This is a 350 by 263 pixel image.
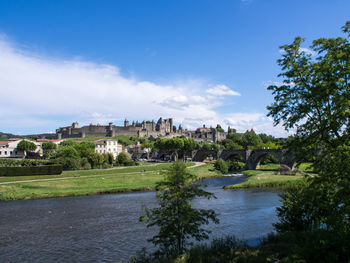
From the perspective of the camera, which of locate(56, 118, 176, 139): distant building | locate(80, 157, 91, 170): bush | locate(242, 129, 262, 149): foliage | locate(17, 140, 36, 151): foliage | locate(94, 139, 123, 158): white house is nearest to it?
locate(80, 157, 91, 170): bush

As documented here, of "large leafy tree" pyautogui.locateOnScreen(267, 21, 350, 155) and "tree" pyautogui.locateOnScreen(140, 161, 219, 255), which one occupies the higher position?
"large leafy tree" pyautogui.locateOnScreen(267, 21, 350, 155)

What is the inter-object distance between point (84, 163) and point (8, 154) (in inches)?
1646

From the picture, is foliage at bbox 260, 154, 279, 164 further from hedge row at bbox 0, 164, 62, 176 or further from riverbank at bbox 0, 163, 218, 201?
hedge row at bbox 0, 164, 62, 176

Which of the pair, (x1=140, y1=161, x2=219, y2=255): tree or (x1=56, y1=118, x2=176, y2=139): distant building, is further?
(x1=56, y1=118, x2=176, y2=139): distant building

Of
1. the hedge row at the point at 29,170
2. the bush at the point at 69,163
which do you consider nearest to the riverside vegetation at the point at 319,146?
the hedge row at the point at 29,170

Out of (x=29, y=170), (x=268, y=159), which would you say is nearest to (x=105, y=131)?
(x=268, y=159)

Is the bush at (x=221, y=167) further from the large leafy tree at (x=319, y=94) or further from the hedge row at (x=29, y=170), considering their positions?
the large leafy tree at (x=319, y=94)

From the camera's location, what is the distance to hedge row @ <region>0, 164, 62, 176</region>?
47.6m

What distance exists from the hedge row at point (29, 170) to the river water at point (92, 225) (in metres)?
16.8

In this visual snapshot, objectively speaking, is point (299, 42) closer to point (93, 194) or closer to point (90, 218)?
point (90, 218)

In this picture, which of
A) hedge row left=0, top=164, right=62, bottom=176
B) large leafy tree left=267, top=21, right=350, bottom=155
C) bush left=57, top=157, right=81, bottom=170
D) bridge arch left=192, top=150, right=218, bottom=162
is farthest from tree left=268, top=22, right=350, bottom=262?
bridge arch left=192, top=150, right=218, bottom=162

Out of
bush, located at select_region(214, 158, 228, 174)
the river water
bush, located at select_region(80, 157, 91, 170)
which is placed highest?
bush, located at select_region(80, 157, 91, 170)

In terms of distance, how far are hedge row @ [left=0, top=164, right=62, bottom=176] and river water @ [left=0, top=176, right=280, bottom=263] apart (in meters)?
16.8

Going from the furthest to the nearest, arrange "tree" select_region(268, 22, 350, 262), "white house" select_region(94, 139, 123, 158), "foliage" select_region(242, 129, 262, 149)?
"foliage" select_region(242, 129, 262, 149) < "white house" select_region(94, 139, 123, 158) < "tree" select_region(268, 22, 350, 262)
